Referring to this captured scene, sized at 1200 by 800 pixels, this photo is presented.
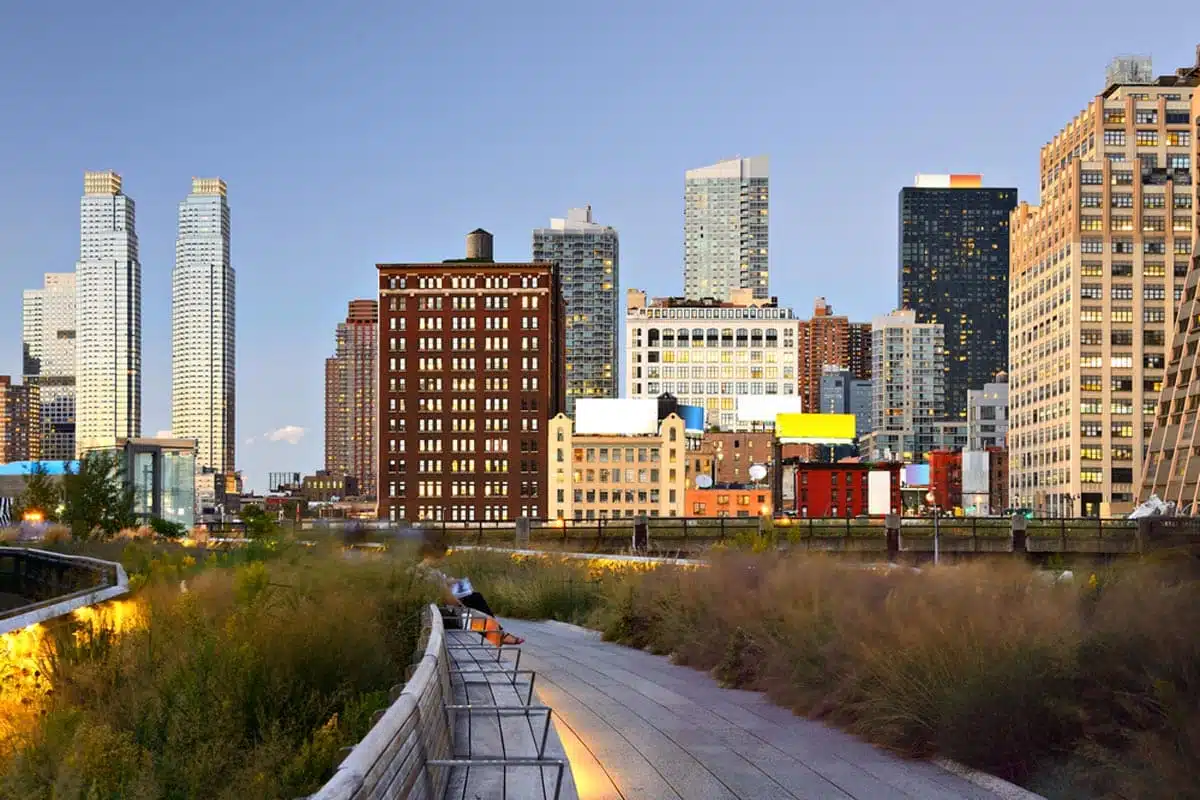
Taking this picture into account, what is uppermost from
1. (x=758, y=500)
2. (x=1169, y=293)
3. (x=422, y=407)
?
(x=1169, y=293)

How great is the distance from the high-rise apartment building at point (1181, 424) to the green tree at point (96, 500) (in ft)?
256

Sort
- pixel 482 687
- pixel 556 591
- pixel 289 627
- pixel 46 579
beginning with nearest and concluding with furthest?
pixel 289 627 → pixel 482 687 → pixel 556 591 → pixel 46 579

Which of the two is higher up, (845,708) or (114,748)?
(114,748)

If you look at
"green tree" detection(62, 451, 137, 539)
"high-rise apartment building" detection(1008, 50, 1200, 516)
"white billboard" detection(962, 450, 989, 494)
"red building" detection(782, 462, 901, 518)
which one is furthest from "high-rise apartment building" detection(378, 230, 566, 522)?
"green tree" detection(62, 451, 137, 539)

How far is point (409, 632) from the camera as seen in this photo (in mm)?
13672

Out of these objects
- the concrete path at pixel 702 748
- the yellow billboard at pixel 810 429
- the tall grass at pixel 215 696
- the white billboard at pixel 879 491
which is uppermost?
the yellow billboard at pixel 810 429

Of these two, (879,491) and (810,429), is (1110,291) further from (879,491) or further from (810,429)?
(810,429)

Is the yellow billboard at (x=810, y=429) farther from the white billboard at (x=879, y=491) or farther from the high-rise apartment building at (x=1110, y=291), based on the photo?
the high-rise apartment building at (x=1110, y=291)

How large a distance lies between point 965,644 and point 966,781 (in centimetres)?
131

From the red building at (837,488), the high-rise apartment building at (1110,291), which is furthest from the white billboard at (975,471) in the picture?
the red building at (837,488)

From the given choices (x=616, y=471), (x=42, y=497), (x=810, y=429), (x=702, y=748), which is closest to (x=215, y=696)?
(x=702, y=748)

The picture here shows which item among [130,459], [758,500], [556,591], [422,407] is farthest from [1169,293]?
[556,591]

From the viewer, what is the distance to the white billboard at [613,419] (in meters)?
174

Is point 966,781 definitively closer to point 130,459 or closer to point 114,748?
point 114,748
